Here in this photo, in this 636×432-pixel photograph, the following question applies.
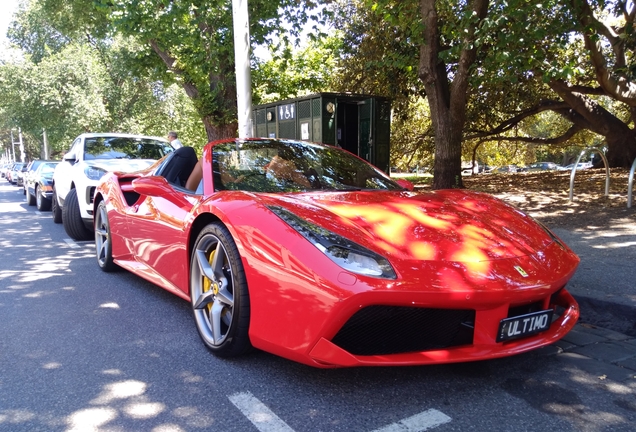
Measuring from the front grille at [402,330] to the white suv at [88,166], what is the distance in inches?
230

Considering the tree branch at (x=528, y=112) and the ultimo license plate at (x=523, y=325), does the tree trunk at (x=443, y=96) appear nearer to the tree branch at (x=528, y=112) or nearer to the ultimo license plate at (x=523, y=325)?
the tree branch at (x=528, y=112)

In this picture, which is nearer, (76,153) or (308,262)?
(308,262)

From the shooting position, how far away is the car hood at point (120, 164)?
25.1ft

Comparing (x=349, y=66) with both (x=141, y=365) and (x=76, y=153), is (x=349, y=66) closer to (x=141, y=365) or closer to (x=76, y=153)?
(x=76, y=153)

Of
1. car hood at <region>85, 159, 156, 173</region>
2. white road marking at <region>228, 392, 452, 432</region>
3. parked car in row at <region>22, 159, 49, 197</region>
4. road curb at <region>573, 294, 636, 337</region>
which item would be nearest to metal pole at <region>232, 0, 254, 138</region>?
car hood at <region>85, 159, 156, 173</region>

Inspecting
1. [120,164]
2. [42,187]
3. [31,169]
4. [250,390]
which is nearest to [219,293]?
[250,390]

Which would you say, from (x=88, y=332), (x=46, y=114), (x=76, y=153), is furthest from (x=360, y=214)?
(x=46, y=114)

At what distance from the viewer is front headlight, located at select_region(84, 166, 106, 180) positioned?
23.6 feet

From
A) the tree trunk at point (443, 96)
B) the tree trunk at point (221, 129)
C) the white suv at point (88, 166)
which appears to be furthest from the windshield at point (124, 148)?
the tree trunk at point (221, 129)

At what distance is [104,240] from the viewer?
5316 millimetres

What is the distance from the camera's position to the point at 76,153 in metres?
8.25

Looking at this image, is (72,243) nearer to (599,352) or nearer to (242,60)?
(242,60)

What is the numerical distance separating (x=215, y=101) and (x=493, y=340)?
12.7 metres

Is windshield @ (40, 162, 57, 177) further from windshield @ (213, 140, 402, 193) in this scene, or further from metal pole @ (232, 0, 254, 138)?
windshield @ (213, 140, 402, 193)
